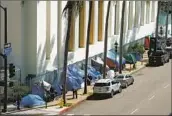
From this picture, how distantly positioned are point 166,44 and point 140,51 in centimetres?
1181

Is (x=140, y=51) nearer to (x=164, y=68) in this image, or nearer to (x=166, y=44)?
(x=164, y=68)

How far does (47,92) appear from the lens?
3691 centimetres

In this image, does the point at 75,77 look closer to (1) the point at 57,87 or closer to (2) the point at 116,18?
(1) the point at 57,87

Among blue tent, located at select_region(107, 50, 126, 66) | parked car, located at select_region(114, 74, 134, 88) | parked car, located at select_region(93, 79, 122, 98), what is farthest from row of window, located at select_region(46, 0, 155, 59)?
parked car, located at select_region(93, 79, 122, 98)

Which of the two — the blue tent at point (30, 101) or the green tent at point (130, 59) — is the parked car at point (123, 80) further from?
the green tent at point (130, 59)

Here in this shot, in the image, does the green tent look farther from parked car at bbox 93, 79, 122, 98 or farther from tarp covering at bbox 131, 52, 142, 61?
parked car at bbox 93, 79, 122, 98

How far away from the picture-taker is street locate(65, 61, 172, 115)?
32.4 meters

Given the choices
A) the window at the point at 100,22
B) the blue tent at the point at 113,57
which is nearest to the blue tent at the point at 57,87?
the blue tent at the point at 113,57

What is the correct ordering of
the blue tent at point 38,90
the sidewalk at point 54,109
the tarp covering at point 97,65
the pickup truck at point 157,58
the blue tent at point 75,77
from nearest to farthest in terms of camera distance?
the sidewalk at point 54,109
the blue tent at point 38,90
the blue tent at point 75,77
the tarp covering at point 97,65
the pickup truck at point 157,58

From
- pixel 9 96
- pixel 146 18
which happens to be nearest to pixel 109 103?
pixel 9 96

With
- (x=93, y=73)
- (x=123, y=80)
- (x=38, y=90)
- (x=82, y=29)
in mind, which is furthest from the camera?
(x=82, y=29)

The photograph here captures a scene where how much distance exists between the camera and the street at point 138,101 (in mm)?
32444

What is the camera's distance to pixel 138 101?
36531mm

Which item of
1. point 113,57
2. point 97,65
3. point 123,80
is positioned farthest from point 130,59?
point 123,80
